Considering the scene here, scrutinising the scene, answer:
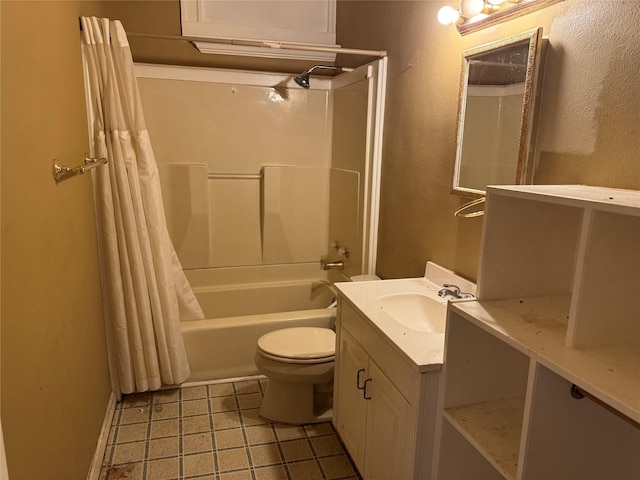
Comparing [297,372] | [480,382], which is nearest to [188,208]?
[297,372]

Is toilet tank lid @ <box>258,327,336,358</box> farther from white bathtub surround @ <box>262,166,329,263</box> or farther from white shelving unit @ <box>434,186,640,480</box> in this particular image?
white bathtub surround @ <box>262,166,329,263</box>

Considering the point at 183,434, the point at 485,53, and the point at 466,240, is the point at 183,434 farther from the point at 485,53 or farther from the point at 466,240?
the point at 485,53

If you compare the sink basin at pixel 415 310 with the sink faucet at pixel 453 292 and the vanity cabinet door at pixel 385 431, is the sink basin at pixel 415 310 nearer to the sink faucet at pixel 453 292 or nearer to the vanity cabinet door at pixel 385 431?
the sink faucet at pixel 453 292

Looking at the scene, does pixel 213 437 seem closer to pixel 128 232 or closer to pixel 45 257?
pixel 128 232

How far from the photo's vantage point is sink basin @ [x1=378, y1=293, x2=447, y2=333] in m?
1.78

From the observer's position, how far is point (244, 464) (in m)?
1.99

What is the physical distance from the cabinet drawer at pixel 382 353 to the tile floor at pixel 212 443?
2.04 ft

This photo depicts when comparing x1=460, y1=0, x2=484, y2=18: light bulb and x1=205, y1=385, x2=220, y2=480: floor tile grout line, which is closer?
x1=460, y1=0, x2=484, y2=18: light bulb

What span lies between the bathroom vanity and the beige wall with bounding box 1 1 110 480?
993mm

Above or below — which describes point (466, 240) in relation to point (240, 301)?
above

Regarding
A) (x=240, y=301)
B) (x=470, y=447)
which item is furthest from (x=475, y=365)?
(x=240, y=301)

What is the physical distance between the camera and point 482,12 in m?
1.66

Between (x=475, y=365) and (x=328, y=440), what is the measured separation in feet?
3.62

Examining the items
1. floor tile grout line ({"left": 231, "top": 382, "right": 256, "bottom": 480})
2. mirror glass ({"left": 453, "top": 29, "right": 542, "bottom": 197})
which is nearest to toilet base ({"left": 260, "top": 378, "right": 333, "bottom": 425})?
floor tile grout line ({"left": 231, "top": 382, "right": 256, "bottom": 480})
